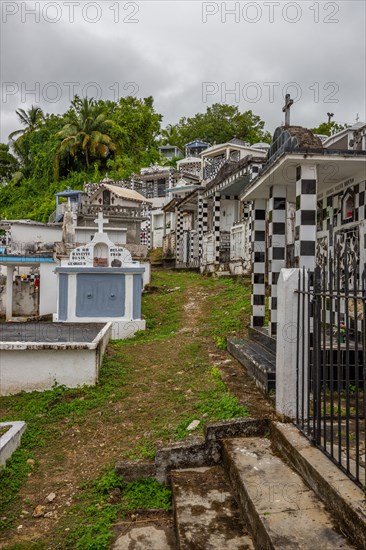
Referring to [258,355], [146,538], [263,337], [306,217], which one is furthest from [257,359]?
[146,538]

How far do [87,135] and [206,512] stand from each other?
3744 centimetres

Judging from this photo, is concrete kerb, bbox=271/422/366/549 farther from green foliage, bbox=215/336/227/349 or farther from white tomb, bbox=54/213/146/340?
white tomb, bbox=54/213/146/340

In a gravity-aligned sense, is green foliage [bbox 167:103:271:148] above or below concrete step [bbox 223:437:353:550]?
above

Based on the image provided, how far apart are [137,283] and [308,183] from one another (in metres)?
6.95

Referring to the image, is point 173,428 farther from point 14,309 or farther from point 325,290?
point 14,309

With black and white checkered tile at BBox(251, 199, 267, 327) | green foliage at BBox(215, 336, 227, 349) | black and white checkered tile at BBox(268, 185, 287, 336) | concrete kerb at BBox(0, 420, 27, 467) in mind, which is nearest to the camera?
concrete kerb at BBox(0, 420, 27, 467)

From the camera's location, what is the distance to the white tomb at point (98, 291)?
12227mm

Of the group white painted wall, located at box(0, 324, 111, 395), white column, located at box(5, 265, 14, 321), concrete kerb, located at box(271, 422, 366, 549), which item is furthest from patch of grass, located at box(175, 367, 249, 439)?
white column, located at box(5, 265, 14, 321)

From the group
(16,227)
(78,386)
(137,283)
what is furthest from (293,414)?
(16,227)

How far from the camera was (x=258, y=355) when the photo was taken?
22.1 feet

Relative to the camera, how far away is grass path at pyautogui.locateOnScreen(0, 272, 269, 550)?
4.03 metres

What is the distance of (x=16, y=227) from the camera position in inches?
867

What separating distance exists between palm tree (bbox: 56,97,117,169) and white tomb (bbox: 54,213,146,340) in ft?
90.2

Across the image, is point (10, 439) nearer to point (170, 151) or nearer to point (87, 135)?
point (87, 135)
